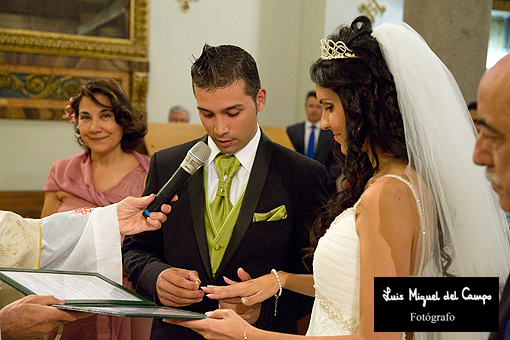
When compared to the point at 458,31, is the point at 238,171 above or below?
below

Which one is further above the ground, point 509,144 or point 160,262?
point 509,144

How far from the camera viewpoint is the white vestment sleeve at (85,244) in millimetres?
1981

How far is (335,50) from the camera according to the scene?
1628 millimetres

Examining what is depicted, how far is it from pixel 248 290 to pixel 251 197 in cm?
37

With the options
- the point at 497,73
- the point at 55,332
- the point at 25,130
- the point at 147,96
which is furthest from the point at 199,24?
the point at 497,73

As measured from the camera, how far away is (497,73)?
889 mm

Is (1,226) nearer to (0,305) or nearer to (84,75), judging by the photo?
(0,305)

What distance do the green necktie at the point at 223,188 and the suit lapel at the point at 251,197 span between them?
7cm

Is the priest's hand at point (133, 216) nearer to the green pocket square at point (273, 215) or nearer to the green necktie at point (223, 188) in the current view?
the green necktie at point (223, 188)

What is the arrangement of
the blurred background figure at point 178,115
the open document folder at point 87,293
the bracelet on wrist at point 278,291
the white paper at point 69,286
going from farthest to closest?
the blurred background figure at point 178,115 < the bracelet on wrist at point 278,291 < the white paper at point 69,286 < the open document folder at point 87,293

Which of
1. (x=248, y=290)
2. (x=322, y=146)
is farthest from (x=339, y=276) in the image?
(x=322, y=146)

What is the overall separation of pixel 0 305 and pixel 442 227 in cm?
143

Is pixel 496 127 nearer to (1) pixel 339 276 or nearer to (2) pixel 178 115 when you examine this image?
(1) pixel 339 276

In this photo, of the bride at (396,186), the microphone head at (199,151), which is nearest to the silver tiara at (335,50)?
the bride at (396,186)
